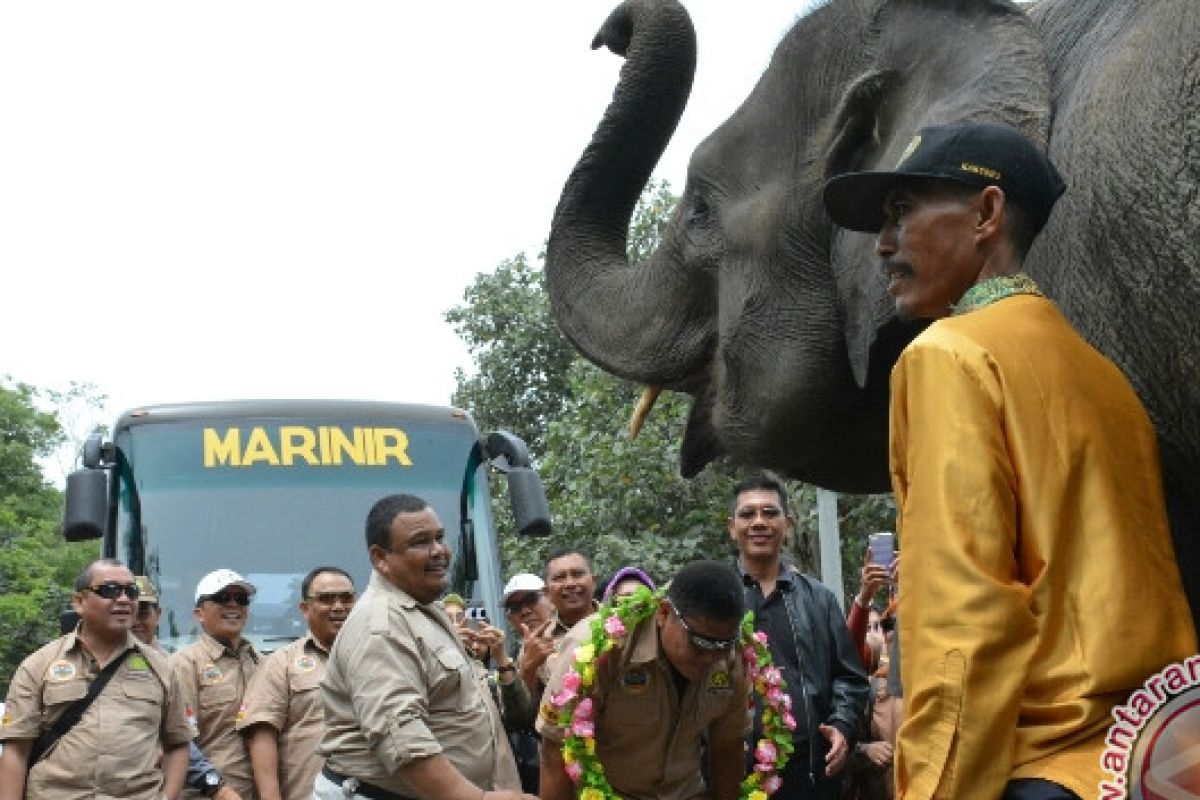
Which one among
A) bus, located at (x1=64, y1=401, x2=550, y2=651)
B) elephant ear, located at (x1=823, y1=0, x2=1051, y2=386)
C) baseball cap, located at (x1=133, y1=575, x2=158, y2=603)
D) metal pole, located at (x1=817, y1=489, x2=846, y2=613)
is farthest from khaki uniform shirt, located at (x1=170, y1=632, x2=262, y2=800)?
elephant ear, located at (x1=823, y1=0, x2=1051, y2=386)

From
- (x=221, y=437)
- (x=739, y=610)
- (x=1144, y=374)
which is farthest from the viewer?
(x=221, y=437)

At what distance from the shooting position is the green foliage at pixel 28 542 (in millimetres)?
40562

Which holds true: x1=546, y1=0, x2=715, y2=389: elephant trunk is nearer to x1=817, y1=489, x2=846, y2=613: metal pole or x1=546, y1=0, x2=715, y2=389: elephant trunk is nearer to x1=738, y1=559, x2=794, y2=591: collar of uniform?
x1=738, y1=559, x2=794, y2=591: collar of uniform

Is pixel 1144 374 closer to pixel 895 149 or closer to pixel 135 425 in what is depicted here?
pixel 895 149

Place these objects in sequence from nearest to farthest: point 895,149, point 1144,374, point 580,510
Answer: point 1144,374
point 895,149
point 580,510

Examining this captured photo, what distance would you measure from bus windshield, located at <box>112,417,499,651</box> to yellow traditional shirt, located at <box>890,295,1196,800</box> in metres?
7.87

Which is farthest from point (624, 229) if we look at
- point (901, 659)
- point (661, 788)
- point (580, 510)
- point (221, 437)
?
point (580, 510)

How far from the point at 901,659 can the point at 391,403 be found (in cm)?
888

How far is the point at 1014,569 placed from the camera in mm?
2762

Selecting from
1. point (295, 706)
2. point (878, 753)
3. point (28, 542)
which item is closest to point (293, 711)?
point (295, 706)

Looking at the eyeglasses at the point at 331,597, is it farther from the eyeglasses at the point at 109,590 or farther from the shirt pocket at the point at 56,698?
the shirt pocket at the point at 56,698

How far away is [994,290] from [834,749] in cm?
412

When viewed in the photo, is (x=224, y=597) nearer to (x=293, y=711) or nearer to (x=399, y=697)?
(x=293, y=711)

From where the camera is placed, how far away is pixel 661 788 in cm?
630
